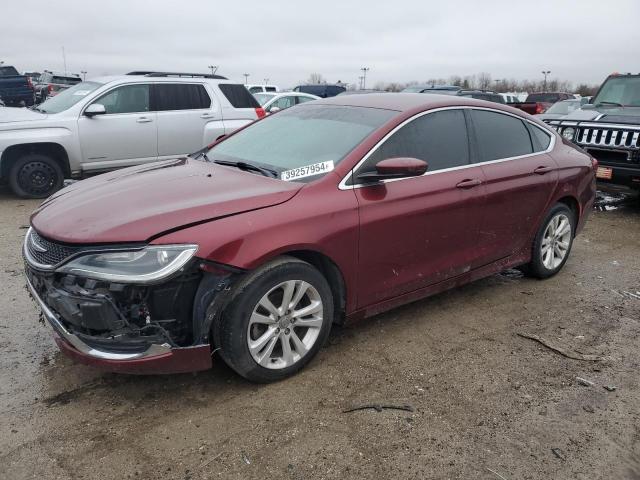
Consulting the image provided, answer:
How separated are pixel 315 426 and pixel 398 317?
1526 mm

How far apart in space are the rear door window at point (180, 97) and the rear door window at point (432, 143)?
216 inches

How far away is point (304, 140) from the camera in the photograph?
12.1 feet

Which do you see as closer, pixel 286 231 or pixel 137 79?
pixel 286 231

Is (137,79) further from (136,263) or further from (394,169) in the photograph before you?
(136,263)

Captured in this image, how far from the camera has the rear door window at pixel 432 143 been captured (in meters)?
3.50

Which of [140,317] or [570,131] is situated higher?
[570,131]

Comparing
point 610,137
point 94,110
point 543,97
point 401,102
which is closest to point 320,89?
point 543,97

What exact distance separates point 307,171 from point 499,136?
1.88 m

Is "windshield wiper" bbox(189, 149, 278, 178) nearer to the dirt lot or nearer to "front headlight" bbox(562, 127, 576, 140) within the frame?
the dirt lot

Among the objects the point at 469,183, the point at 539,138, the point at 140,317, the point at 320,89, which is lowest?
the point at 140,317

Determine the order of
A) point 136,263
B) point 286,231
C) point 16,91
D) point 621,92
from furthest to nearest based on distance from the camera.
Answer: point 16,91 → point 621,92 → point 286,231 → point 136,263

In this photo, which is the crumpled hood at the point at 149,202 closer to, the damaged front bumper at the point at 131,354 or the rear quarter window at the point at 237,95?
the damaged front bumper at the point at 131,354

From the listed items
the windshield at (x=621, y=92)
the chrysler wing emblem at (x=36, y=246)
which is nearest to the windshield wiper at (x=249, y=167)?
the chrysler wing emblem at (x=36, y=246)

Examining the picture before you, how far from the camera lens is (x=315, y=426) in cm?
275
